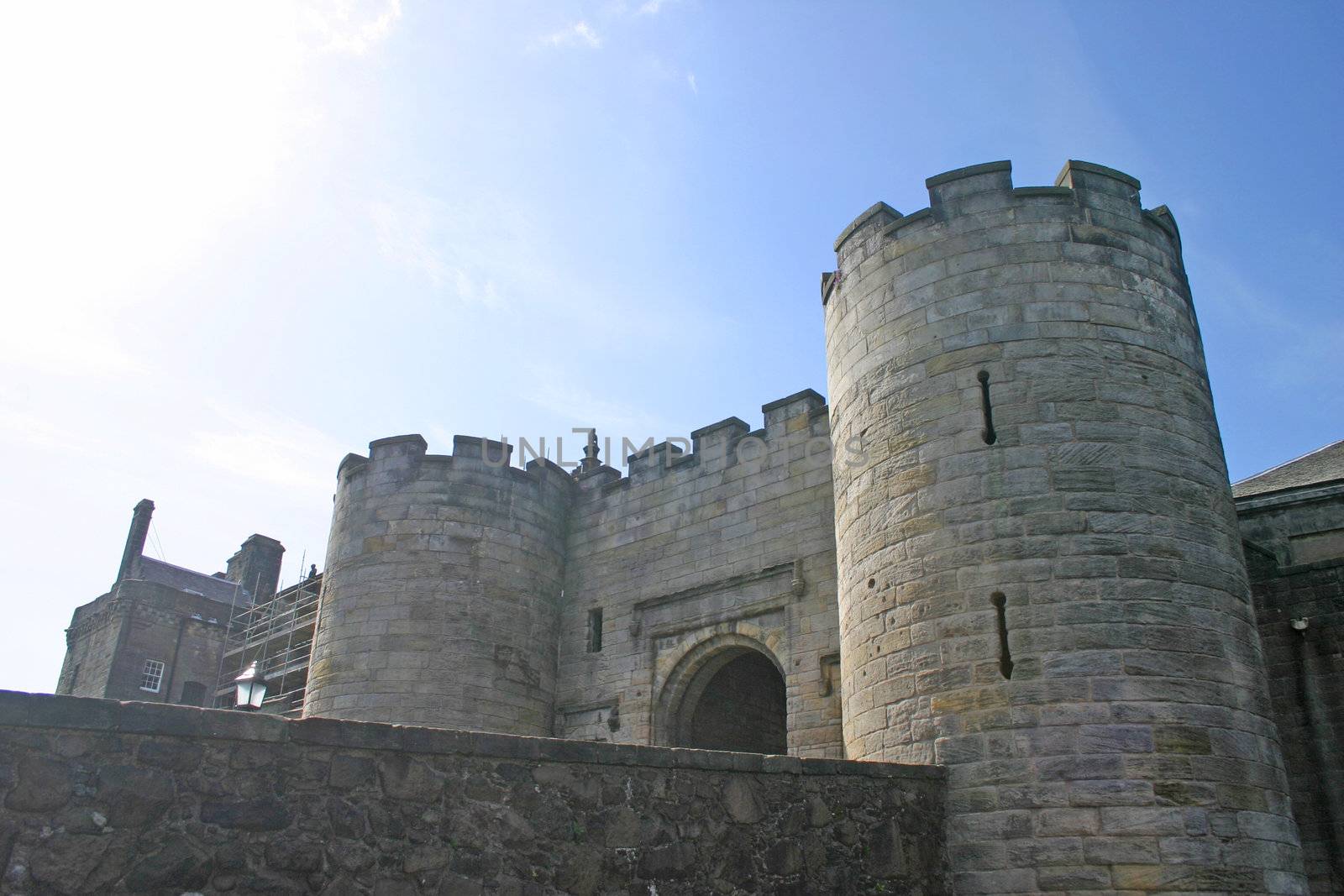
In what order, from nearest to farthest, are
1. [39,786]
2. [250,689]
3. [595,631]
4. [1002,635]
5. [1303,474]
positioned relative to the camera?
[39,786] → [1002,635] → [250,689] → [595,631] → [1303,474]

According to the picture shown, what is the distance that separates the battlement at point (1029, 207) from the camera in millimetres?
8961

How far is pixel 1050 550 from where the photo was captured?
25.4 ft

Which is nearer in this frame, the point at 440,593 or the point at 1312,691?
the point at 1312,691

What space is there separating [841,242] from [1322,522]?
930cm

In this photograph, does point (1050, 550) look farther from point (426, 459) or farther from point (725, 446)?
point (426, 459)

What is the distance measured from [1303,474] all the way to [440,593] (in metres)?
12.4

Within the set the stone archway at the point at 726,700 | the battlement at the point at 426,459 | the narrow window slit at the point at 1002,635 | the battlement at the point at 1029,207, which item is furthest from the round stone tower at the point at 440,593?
the narrow window slit at the point at 1002,635

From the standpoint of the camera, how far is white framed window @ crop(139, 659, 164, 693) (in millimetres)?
27203

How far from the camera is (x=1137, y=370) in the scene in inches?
332

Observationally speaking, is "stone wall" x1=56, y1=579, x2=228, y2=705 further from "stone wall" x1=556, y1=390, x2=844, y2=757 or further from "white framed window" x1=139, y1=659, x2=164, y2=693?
"stone wall" x1=556, y1=390, x2=844, y2=757

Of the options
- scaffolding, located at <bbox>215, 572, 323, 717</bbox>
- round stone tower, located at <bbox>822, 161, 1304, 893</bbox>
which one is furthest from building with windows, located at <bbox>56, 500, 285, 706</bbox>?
round stone tower, located at <bbox>822, 161, 1304, 893</bbox>

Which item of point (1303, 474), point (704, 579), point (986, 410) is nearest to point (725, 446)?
point (704, 579)

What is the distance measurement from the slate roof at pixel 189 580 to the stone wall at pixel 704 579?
18773mm

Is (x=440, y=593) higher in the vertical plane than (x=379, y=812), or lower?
higher
